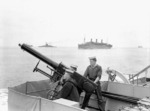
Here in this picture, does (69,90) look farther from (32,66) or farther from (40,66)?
(32,66)

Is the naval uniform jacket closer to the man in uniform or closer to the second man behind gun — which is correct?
the man in uniform

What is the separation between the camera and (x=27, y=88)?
6.64 m

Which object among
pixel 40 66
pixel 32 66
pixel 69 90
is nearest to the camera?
pixel 69 90

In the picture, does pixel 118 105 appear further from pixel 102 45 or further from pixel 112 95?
pixel 102 45

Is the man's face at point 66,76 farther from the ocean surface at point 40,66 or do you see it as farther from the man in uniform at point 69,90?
the ocean surface at point 40,66

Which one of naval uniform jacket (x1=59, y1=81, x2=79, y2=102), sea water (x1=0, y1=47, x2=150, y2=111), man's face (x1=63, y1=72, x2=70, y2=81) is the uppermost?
sea water (x1=0, y1=47, x2=150, y2=111)

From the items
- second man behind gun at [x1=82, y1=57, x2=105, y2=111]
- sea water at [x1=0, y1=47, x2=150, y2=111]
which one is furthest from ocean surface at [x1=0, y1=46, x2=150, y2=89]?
second man behind gun at [x1=82, y1=57, x2=105, y2=111]

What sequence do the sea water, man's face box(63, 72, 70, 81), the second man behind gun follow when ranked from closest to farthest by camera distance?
man's face box(63, 72, 70, 81), the second man behind gun, the sea water

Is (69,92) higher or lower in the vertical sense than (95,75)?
lower

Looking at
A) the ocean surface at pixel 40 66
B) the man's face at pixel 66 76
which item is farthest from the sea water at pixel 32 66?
the man's face at pixel 66 76

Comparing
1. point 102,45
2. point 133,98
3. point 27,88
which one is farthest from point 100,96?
point 102,45

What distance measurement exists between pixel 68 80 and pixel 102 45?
14626 cm

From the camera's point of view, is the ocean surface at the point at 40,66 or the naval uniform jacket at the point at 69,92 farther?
the ocean surface at the point at 40,66

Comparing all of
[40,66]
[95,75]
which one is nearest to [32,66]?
[40,66]
